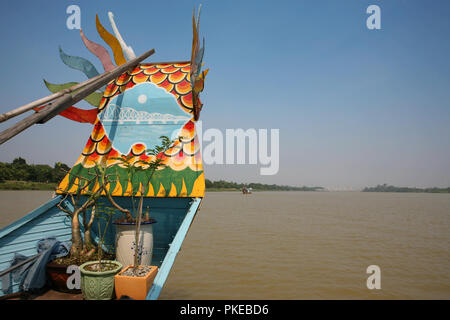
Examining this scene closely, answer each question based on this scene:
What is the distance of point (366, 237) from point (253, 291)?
7036 millimetres

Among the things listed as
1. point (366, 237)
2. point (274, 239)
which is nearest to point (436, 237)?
point (366, 237)

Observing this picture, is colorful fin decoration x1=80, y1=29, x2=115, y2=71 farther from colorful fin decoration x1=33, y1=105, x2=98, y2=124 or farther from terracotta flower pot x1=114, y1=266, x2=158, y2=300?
terracotta flower pot x1=114, y1=266, x2=158, y2=300

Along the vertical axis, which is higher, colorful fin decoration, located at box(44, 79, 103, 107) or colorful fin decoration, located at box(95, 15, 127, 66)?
colorful fin decoration, located at box(95, 15, 127, 66)

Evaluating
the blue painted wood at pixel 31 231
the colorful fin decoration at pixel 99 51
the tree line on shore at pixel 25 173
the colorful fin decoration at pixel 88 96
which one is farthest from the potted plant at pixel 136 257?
the tree line on shore at pixel 25 173

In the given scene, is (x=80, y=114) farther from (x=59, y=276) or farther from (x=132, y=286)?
(x=132, y=286)

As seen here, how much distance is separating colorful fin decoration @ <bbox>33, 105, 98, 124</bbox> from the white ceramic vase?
2359mm

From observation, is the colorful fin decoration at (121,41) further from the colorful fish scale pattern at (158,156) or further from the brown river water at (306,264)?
the brown river water at (306,264)

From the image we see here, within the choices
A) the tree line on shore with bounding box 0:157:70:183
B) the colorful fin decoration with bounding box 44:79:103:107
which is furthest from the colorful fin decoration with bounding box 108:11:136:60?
the tree line on shore with bounding box 0:157:70:183

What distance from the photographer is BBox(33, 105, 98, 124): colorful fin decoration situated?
4.28 metres

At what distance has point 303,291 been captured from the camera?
15.7 ft

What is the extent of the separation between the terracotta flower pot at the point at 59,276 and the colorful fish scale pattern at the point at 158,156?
40.2 inches
